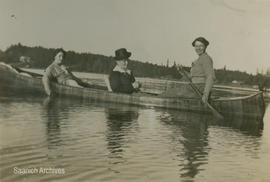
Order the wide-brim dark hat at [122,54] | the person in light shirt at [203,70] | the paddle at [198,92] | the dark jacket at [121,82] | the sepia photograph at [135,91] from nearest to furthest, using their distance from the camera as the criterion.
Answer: the sepia photograph at [135,91], the person in light shirt at [203,70], the wide-brim dark hat at [122,54], the paddle at [198,92], the dark jacket at [121,82]

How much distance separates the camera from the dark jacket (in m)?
4.74

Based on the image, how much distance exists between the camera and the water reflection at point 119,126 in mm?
3130

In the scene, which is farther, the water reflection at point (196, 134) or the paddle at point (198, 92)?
the paddle at point (198, 92)

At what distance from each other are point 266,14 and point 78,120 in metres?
1.95

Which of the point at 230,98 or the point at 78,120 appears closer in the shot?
the point at 78,120

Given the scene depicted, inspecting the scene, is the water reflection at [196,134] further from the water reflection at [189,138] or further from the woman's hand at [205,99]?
the woman's hand at [205,99]

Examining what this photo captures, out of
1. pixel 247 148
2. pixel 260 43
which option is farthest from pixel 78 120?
pixel 260 43

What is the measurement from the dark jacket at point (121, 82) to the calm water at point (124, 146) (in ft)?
1.77

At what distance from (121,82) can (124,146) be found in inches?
70.3

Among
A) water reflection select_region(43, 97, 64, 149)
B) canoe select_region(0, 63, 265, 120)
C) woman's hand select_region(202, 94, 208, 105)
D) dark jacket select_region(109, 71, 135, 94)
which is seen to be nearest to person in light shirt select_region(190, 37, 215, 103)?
woman's hand select_region(202, 94, 208, 105)

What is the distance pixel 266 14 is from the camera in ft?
12.4

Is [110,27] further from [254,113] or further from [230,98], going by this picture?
[254,113]

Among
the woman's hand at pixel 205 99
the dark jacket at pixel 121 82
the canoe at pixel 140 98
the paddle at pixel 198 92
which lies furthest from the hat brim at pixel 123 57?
the woman's hand at pixel 205 99

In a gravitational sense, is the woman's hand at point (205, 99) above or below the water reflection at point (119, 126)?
above
